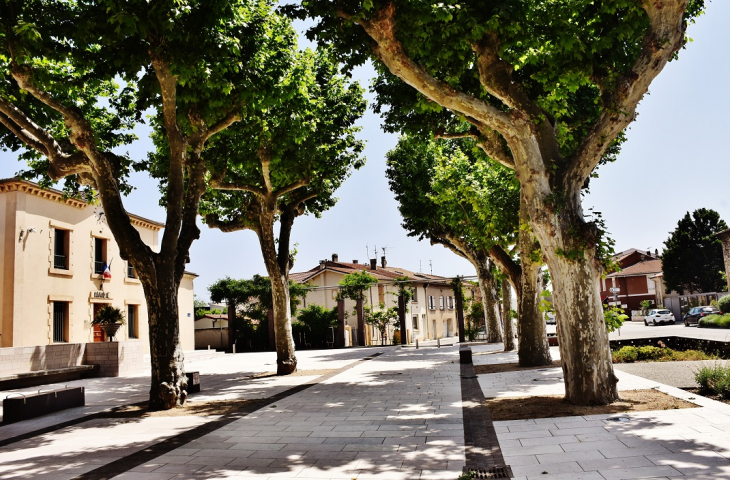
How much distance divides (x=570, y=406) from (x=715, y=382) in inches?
103

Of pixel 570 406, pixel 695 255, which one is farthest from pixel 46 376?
pixel 695 255

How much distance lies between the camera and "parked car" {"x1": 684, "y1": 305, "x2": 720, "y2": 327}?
3926 centimetres

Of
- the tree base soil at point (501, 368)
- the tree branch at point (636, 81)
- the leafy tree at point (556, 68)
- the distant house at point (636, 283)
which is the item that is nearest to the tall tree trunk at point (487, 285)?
the tree base soil at point (501, 368)

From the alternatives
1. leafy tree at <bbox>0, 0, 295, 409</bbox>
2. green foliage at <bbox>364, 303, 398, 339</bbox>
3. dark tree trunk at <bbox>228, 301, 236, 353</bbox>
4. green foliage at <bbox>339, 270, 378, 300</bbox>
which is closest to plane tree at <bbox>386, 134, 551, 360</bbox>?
leafy tree at <bbox>0, 0, 295, 409</bbox>

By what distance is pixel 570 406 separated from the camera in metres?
8.52

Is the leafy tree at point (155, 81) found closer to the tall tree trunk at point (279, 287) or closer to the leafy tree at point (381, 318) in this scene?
the tall tree trunk at point (279, 287)

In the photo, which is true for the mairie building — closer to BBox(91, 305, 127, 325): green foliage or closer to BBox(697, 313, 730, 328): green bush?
BBox(91, 305, 127, 325): green foliage

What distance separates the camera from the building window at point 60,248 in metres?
22.6

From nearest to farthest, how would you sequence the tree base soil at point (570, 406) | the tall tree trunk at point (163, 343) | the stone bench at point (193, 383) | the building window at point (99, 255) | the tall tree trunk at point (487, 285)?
the tree base soil at point (570, 406)
the tall tree trunk at point (163, 343)
the stone bench at point (193, 383)
the building window at point (99, 255)
the tall tree trunk at point (487, 285)

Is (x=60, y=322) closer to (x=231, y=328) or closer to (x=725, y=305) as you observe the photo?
(x=231, y=328)

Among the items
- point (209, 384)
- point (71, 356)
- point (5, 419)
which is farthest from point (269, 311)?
point (5, 419)

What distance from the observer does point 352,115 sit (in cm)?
1698

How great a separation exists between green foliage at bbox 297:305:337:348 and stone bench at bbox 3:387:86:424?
22.6 metres

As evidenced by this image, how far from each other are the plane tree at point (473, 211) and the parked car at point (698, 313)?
2197 cm
